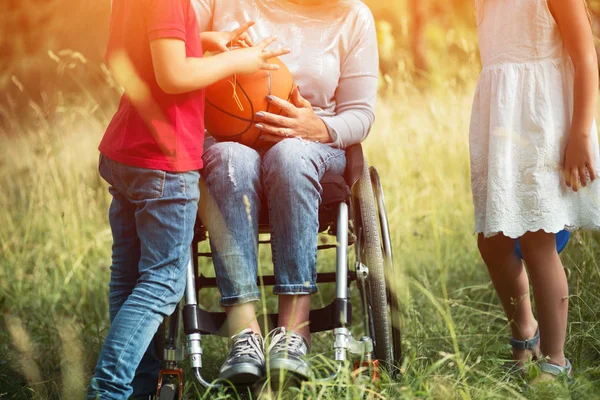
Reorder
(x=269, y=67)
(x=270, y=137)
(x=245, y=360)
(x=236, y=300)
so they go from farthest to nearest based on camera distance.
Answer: (x=270, y=137) < (x=269, y=67) < (x=236, y=300) < (x=245, y=360)

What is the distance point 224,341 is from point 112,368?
4.30ft

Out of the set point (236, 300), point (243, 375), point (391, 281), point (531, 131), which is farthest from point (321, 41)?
point (243, 375)

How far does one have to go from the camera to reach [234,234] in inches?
85.5

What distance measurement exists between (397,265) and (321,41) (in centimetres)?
144

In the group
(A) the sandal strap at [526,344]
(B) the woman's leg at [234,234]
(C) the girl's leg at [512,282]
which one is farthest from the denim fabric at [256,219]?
(A) the sandal strap at [526,344]

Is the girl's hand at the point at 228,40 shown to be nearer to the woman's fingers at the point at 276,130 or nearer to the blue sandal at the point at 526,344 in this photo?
the woman's fingers at the point at 276,130

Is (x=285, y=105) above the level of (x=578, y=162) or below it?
above

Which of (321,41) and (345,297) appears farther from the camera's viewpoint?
(321,41)

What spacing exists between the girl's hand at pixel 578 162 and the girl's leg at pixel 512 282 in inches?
13.4

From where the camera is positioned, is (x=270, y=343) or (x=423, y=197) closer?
(x=270, y=343)

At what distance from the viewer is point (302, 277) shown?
2.17m

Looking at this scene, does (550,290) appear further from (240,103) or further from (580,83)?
(240,103)

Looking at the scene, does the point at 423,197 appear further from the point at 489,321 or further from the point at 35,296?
the point at 35,296

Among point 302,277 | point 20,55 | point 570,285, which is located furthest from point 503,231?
point 20,55
